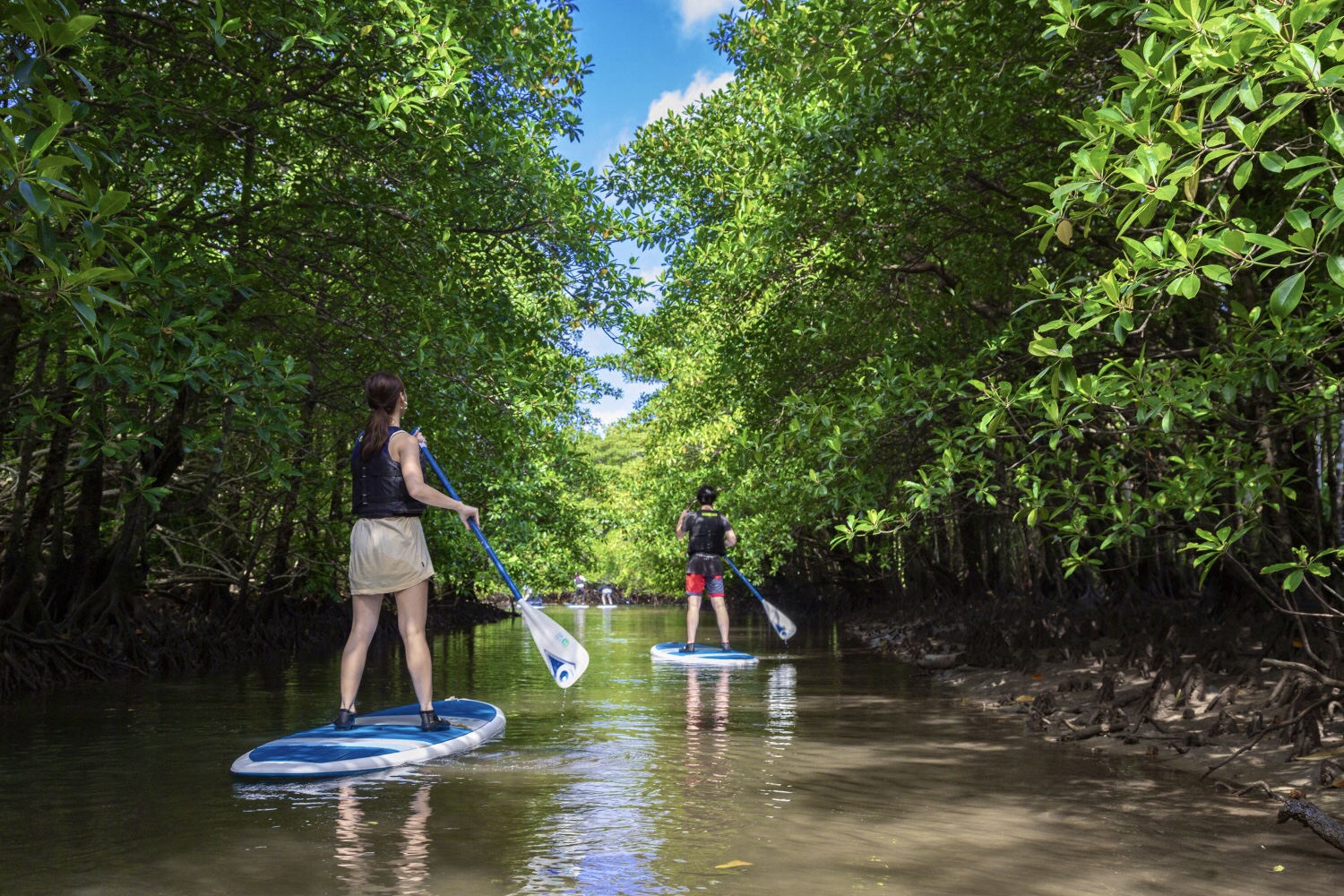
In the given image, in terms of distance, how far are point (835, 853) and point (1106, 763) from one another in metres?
2.68

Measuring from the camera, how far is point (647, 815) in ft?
15.5

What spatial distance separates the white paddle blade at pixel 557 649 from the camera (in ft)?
25.4

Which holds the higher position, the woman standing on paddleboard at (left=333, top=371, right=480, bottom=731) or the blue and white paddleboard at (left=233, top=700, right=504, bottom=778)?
the woman standing on paddleboard at (left=333, top=371, right=480, bottom=731)

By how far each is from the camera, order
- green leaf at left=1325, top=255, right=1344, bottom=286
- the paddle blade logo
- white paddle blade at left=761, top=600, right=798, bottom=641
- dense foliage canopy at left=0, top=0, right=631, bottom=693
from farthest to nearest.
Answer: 1. white paddle blade at left=761, top=600, right=798, bottom=641
2. the paddle blade logo
3. dense foliage canopy at left=0, top=0, right=631, bottom=693
4. green leaf at left=1325, top=255, right=1344, bottom=286

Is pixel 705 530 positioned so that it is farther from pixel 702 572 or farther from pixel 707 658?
pixel 707 658

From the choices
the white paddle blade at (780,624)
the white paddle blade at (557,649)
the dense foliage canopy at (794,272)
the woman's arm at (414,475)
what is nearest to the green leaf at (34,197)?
the dense foliage canopy at (794,272)

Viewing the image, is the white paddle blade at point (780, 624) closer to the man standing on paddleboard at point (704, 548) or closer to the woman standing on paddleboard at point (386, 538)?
the man standing on paddleboard at point (704, 548)

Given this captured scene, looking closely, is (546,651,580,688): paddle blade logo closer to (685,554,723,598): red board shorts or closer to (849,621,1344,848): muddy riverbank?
(849,621,1344,848): muddy riverbank

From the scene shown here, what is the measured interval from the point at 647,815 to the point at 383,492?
98.3 inches

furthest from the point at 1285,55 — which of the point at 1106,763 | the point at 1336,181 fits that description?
the point at 1106,763

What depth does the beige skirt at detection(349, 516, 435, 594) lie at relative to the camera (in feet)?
20.8

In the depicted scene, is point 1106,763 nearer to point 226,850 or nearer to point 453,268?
point 226,850

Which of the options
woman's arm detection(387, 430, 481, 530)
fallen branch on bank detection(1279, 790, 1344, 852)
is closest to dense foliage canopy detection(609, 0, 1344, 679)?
fallen branch on bank detection(1279, 790, 1344, 852)

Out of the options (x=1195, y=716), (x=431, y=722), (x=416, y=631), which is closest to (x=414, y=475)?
(x=416, y=631)
